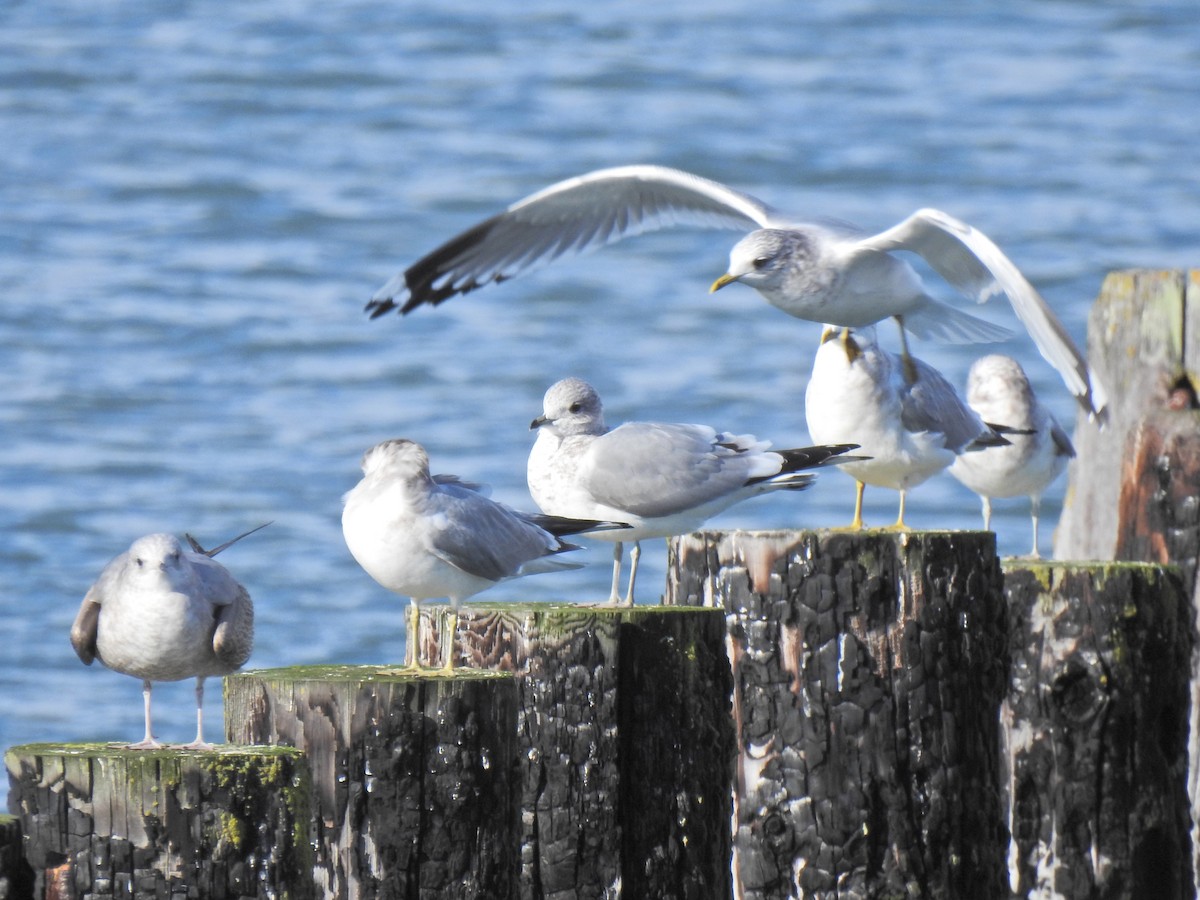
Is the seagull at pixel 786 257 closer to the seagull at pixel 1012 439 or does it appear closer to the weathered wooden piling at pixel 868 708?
the seagull at pixel 1012 439

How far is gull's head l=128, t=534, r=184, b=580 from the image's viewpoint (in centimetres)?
487

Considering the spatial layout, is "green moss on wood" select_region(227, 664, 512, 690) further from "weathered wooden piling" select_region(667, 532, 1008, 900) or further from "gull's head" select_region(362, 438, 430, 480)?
"weathered wooden piling" select_region(667, 532, 1008, 900)

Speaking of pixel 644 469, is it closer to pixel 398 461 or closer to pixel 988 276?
pixel 398 461

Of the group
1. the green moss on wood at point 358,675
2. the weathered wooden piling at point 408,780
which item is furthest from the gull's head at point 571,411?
the weathered wooden piling at point 408,780

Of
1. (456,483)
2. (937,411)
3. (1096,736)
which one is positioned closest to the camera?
(456,483)

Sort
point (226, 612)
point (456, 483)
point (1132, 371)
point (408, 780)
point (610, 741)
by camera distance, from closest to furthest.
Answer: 1. point (408, 780)
2. point (610, 741)
3. point (226, 612)
4. point (456, 483)
5. point (1132, 371)

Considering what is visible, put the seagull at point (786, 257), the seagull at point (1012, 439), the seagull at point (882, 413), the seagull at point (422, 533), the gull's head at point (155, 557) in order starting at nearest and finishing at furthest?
the gull's head at point (155, 557), the seagull at point (422, 533), the seagull at point (786, 257), the seagull at point (882, 413), the seagull at point (1012, 439)

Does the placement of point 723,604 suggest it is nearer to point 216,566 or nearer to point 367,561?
point 367,561

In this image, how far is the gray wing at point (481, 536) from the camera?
520cm

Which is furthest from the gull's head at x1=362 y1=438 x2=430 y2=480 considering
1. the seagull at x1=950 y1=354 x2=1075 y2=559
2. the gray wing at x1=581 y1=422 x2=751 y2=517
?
the seagull at x1=950 y1=354 x2=1075 y2=559

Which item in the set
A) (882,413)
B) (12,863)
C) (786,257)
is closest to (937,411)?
(882,413)

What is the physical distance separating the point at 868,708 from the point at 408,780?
4.92 feet

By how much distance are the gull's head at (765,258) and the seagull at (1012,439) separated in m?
1.47

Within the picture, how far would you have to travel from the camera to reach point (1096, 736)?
5.79 metres
